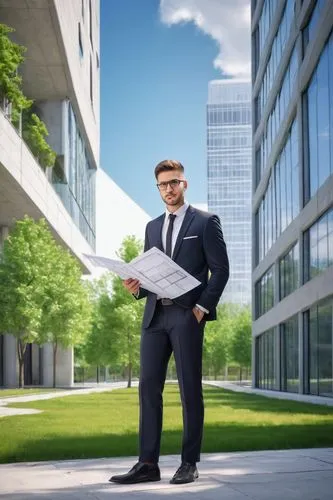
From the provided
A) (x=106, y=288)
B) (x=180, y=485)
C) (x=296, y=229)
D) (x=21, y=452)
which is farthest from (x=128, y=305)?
(x=180, y=485)

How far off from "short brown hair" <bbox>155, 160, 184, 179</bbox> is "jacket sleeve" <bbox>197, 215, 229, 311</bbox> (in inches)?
17.8

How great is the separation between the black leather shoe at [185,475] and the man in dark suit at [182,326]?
0.03 feet

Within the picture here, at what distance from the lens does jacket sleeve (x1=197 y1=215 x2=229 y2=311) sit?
18.5 ft

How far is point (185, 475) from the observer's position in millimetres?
5414

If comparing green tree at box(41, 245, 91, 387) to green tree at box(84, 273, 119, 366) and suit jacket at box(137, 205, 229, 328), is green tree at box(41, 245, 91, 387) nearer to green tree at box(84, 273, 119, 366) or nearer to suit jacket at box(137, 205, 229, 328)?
green tree at box(84, 273, 119, 366)

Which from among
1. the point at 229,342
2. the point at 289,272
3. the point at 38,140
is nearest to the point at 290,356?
the point at 289,272

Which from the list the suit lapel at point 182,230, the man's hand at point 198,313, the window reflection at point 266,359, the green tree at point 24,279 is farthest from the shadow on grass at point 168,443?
the window reflection at point 266,359

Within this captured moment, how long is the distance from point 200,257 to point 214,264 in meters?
0.14

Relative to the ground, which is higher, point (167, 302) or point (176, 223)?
point (176, 223)

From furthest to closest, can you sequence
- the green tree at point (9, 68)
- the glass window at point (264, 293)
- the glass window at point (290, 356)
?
the glass window at point (264, 293) → the glass window at point (290, 356) → the green tree at point (9, 68)

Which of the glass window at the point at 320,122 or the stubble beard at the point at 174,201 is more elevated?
the glass window at the point at 320,122

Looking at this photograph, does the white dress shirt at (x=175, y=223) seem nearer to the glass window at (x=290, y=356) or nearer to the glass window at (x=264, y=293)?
the glass window at (x=290, y=356)

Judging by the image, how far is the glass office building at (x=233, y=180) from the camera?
599ft

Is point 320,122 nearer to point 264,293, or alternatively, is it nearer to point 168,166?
point 264,293
